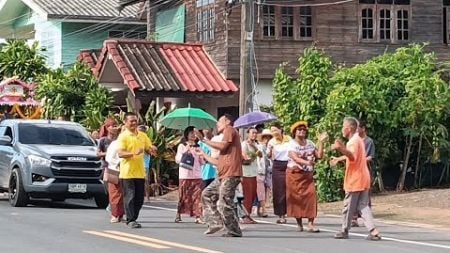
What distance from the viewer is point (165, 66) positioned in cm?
2903

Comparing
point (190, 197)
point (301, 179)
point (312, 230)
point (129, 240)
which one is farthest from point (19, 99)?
point (129, 240)

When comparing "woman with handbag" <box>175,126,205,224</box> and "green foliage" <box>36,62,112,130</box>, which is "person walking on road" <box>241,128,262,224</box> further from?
"green foliage" <box>36,62,112,130</box>

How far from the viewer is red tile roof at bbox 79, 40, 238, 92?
27969 mm

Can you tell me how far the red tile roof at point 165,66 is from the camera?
27969mm

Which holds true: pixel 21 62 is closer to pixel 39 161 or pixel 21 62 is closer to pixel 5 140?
pixel 5 140

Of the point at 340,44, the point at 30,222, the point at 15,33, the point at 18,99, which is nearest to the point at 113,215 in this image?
the point at 30,222

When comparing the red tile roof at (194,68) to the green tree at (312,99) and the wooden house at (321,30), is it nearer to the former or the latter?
the wooden house at (321,30)

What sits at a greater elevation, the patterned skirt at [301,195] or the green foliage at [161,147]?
the green foliage at [161,147]

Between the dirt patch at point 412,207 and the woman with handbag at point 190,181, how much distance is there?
391 cm

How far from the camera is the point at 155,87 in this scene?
1089 inches

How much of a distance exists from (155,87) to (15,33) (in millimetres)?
22044

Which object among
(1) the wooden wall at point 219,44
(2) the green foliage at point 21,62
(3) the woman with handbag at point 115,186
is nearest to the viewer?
(3) the woman with handbag at point 115,186

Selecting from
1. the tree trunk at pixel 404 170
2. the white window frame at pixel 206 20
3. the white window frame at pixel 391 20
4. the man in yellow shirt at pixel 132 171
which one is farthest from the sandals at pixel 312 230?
the white window frame at pixel 206 20

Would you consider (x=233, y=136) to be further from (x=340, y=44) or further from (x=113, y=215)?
(x=340, y=44)
